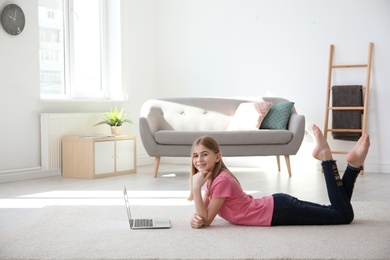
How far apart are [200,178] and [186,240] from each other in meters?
0.33

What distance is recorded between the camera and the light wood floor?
399 cm

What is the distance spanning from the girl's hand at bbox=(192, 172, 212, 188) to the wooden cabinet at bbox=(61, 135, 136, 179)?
110 inches

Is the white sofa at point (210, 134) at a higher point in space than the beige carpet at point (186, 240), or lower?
higher

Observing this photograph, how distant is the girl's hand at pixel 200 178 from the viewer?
279cm

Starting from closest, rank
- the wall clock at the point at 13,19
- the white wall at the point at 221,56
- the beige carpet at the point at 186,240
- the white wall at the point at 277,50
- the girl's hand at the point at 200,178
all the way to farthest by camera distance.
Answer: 1. the beige carpet at the point at 186,240
2. the girl's hand at the point at 200,178
3. the wall clock at the point at 13,19
4. the white wall at the point at 221,56
5. the white wall at the point at 277,50

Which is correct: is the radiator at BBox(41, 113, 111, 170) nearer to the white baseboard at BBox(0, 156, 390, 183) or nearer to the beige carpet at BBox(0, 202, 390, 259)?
the white baseboard at BBox(0, 156, 390, 183)

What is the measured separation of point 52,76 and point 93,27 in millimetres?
878

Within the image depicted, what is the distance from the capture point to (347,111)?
19.9 feet

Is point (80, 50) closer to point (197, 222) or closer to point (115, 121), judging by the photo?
point (115, 121)

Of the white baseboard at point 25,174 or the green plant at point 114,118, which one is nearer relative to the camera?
the white baseboard at point 25,174

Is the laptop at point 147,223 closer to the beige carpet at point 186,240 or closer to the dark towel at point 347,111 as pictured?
the beige carpet at point 186,240

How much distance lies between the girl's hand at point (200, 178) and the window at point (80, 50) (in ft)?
11.0

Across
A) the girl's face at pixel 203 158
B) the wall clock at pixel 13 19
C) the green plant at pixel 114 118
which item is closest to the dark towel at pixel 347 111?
the green plant at pixel 114 118

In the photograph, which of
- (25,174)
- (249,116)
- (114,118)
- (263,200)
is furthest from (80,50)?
(263,200)
